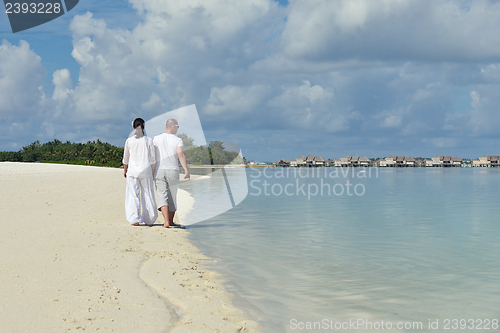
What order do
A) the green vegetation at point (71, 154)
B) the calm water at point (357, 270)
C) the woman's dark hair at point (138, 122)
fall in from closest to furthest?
the calm water at point (357, 270)
the woman's dark hair at point (138, 122)
the green vegetation at point (71, 154)

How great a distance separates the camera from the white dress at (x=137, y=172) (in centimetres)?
1008

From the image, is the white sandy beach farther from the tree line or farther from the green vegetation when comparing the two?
the green vegetation

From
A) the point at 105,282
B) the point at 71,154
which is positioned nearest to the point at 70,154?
the point at 71,154

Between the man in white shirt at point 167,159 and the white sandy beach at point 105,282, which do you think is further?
the man in white shirt at point 167,159

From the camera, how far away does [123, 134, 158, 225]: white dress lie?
10.1 m

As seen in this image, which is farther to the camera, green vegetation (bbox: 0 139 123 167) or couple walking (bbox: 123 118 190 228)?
green vegetation (bbox: 0 139 123 167)

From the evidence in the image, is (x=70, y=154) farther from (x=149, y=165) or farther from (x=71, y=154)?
(x=149, y=165)

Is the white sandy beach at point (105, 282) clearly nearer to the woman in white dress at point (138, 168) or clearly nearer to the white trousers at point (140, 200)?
the white trousers at point (140, 200)

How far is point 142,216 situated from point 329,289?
6.21 m

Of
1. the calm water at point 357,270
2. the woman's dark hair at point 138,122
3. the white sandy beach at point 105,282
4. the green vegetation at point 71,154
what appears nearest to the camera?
the white sandy beach at point 105,282

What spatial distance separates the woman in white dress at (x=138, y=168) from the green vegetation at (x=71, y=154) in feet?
241

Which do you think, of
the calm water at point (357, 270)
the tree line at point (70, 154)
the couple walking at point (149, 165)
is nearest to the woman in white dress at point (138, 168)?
the couple walking at point (149, 165)

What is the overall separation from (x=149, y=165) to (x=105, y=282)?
17.0 feet

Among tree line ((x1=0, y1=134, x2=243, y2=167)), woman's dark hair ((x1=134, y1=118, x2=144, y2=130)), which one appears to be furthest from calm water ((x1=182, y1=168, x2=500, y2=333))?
tree line ((x1=0, y1=134, x2=243, y2=167))
